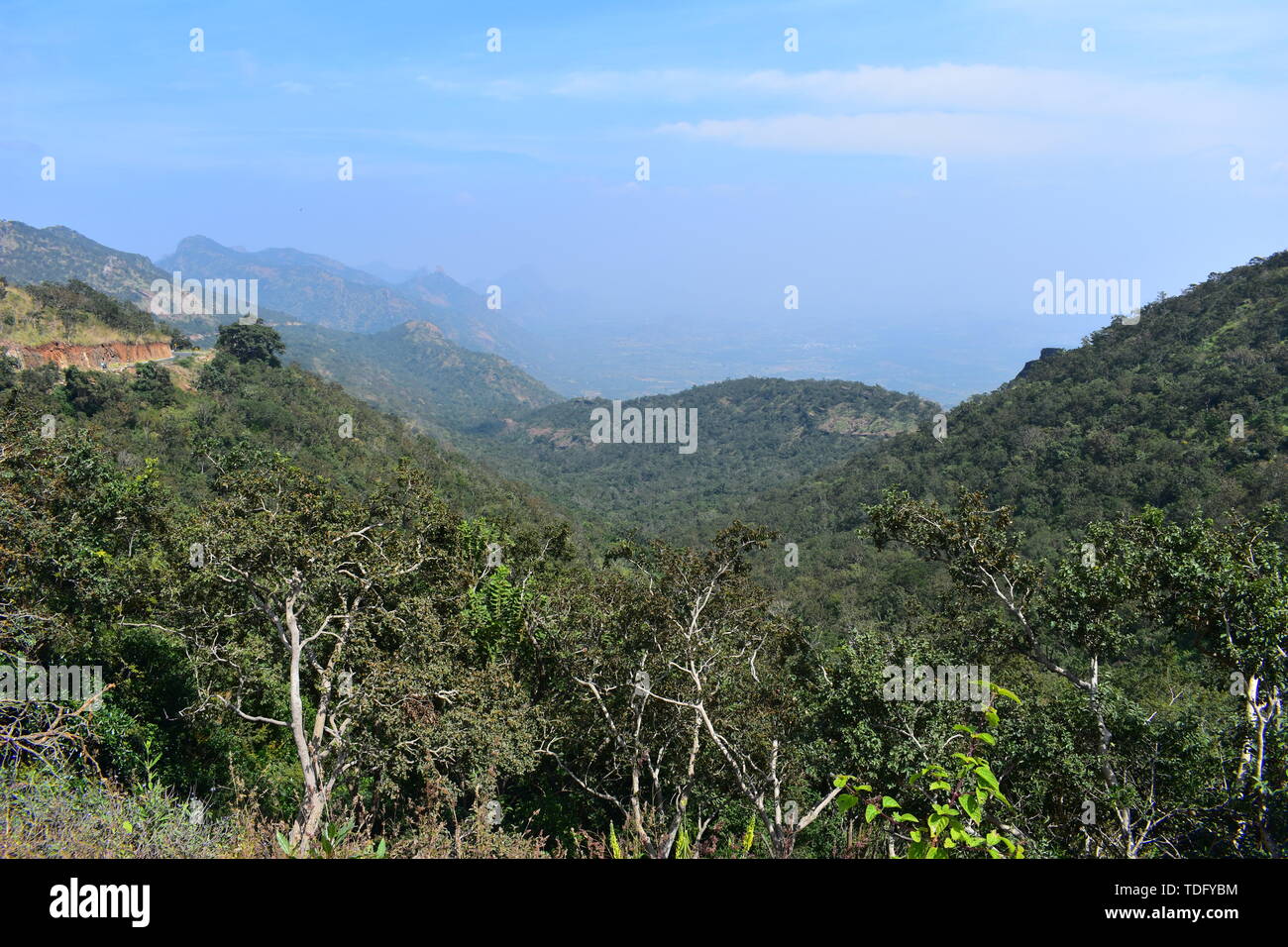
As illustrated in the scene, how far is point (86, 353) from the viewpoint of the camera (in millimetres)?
41750

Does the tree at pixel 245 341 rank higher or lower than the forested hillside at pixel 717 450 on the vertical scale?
higher

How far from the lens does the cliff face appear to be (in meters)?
38.0

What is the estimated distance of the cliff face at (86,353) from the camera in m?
38.0

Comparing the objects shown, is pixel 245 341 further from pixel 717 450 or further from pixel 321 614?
pixel 717 450

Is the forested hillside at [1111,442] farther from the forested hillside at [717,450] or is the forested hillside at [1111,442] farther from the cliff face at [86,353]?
the cliff face at [86,353]

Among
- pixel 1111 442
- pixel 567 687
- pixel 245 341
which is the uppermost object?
pixel 245 341

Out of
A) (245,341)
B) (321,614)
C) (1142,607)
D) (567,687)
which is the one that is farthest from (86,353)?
(1142,607)

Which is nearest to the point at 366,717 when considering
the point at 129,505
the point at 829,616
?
the point at 129,505

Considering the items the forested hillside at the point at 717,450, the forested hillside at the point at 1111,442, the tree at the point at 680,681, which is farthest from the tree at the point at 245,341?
the tree at the point at 680,681

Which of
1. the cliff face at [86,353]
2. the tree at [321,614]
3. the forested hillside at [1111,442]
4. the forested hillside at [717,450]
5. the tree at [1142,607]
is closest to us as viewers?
the tree at [1142,607]

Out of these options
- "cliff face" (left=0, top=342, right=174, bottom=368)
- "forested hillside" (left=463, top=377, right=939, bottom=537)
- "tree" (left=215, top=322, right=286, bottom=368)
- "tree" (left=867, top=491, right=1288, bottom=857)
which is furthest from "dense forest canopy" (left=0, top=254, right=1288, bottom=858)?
"forested hillside" (left=463, top=377, right=939, bottom=537)

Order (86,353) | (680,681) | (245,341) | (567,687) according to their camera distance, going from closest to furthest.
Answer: (680,681)
(567,687)
(86,353)
(245,341)

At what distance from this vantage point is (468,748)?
8.23 m

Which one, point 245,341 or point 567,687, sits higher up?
point 245,341
